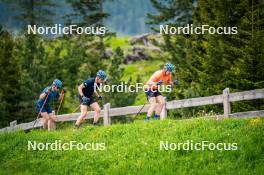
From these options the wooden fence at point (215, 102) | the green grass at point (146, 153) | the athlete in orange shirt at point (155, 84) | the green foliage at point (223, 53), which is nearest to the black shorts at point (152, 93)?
the athlete in orange shirt at point (155, 84)

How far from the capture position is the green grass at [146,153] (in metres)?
14.0

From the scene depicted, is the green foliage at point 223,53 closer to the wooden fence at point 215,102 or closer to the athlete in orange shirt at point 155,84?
the wooden fence at point 215,102

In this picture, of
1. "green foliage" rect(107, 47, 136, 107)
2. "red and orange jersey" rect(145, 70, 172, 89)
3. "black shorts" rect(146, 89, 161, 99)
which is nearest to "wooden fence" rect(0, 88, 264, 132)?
"black shorts" rect(146, 89, 161, 99)

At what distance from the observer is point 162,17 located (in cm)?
4047

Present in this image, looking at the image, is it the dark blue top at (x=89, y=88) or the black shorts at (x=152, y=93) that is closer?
the black shorts at (x=152, y=93)

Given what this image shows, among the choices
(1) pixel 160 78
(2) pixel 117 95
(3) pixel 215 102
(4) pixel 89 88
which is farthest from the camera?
(2) pixel 117 95

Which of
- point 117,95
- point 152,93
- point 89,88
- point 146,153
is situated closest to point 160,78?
point 152,93

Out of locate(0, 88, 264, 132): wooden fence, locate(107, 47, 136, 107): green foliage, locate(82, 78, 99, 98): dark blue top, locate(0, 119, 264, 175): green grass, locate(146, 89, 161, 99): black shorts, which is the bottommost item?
locate(0, 119, 264, 175): green grass

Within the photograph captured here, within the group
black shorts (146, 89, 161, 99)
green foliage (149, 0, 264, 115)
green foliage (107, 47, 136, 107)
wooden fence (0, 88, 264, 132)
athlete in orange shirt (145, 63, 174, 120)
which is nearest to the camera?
wooden fence (0, 88, 264, 132)

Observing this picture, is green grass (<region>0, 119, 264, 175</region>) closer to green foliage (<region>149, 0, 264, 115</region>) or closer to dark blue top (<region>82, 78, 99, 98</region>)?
dark blue top (<region>82, 78, 99, 98</region>)

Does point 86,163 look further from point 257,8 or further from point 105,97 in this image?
point 105,97

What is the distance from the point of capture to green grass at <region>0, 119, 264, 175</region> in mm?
13969

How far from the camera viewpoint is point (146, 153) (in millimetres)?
15320

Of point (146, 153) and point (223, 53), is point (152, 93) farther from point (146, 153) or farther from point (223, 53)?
point (223, 53)
